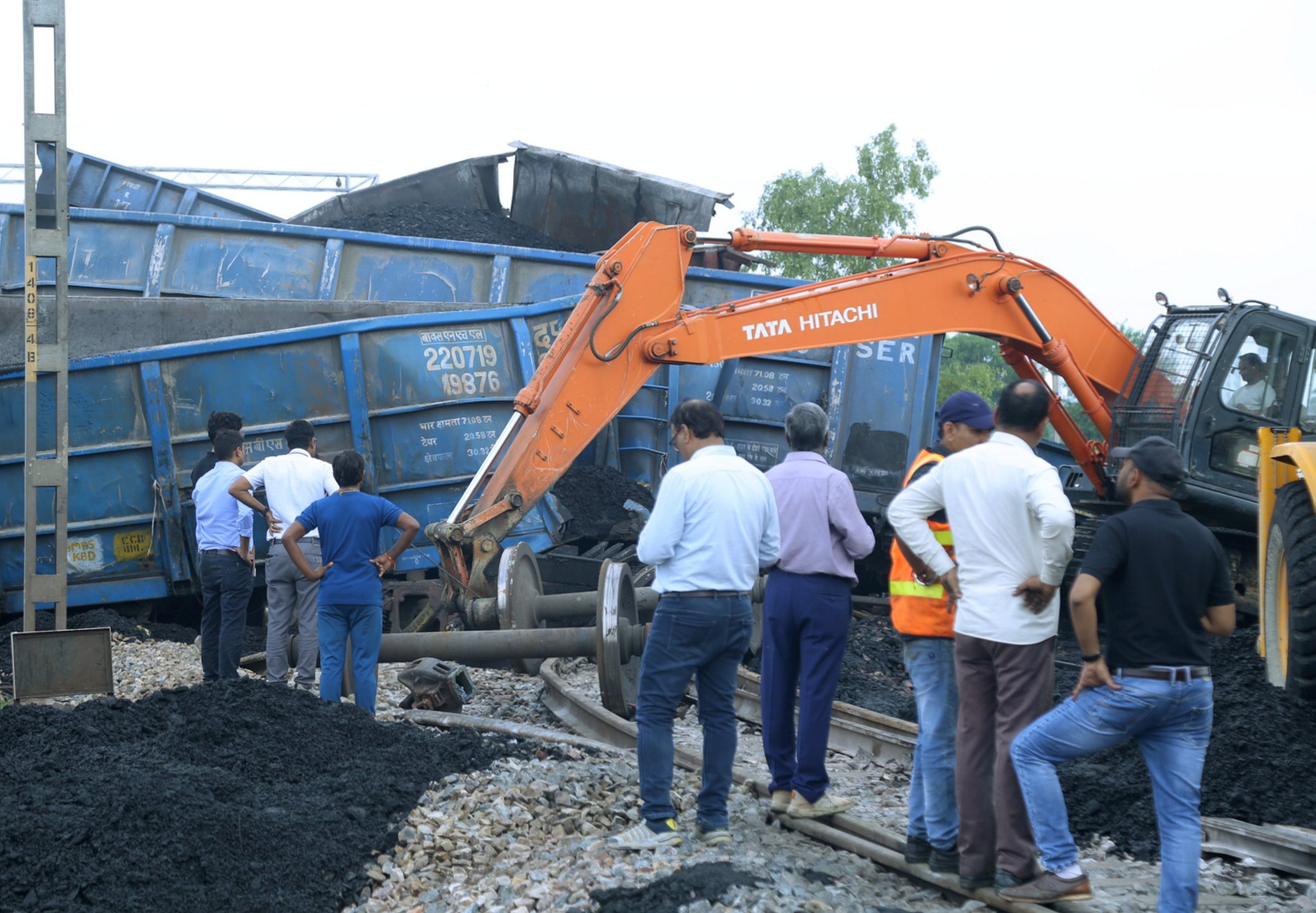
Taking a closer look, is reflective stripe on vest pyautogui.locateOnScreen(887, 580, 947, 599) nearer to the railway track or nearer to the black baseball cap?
the black baseball cap

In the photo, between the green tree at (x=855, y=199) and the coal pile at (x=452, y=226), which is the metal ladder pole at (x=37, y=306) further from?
the green tree at (x=855, y=199)

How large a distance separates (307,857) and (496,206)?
10802 millimetres

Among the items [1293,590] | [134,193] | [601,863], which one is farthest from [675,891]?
[134,193]

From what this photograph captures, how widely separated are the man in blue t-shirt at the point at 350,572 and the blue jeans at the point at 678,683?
2250 mm

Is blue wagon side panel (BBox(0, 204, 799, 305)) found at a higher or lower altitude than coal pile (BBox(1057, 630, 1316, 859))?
higher

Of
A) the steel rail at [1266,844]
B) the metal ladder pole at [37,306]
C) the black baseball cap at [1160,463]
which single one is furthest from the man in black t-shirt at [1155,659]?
the metal ladder pole at [37,306]

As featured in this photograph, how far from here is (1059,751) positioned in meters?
3.59

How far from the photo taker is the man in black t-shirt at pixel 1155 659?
3.46 metres

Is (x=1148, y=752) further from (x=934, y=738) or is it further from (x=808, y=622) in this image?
(x=808, y=622)

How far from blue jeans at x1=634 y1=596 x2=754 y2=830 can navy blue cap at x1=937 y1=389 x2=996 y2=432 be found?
104 centimetres

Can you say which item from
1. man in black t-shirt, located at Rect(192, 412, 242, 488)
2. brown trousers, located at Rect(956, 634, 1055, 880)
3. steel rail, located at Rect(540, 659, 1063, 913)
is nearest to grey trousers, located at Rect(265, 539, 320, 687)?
man in black t-shirt, located at Rect(192, 412, 242, 488)

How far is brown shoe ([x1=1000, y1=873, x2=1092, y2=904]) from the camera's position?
3.64 m

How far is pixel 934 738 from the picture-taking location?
13.5 ft

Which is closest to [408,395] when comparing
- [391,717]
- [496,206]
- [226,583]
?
[226,583]
